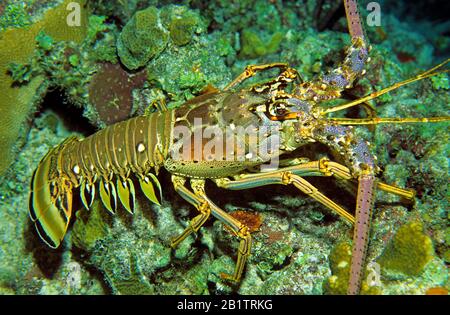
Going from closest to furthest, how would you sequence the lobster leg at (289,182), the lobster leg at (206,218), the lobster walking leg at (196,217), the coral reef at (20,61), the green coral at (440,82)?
the lobster leg at (289,182)
the lobster leg at (206,218)
the lobster walking leg at (196,217)
the coral reef at (20,61)
the green coral at (440,82)

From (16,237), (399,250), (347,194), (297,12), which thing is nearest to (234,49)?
(297,12)

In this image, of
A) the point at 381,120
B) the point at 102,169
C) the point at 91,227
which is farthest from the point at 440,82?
the point at 91,227

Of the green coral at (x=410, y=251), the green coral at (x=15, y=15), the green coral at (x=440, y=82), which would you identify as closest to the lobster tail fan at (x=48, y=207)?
the green coral at (x=15, y=15)

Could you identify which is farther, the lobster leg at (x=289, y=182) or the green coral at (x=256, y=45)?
the green coral at (x=256, y=45)

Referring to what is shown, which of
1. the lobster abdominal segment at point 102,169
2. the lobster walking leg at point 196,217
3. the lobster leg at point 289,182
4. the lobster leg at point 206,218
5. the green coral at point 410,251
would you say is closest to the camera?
the green coral at point 410,251

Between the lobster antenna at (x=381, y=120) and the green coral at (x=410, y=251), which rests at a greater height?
the lobster antenna at (x=381, y=120)

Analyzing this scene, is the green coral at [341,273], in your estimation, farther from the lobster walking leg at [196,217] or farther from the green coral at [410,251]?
the lobster walking leg at [196,217]

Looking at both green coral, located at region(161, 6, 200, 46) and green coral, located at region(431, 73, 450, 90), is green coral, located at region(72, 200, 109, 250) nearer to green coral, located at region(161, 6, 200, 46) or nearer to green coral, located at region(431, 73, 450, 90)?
green coral, located at region(161, 6, 200, 46)

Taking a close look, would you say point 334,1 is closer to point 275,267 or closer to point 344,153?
point 344,153
